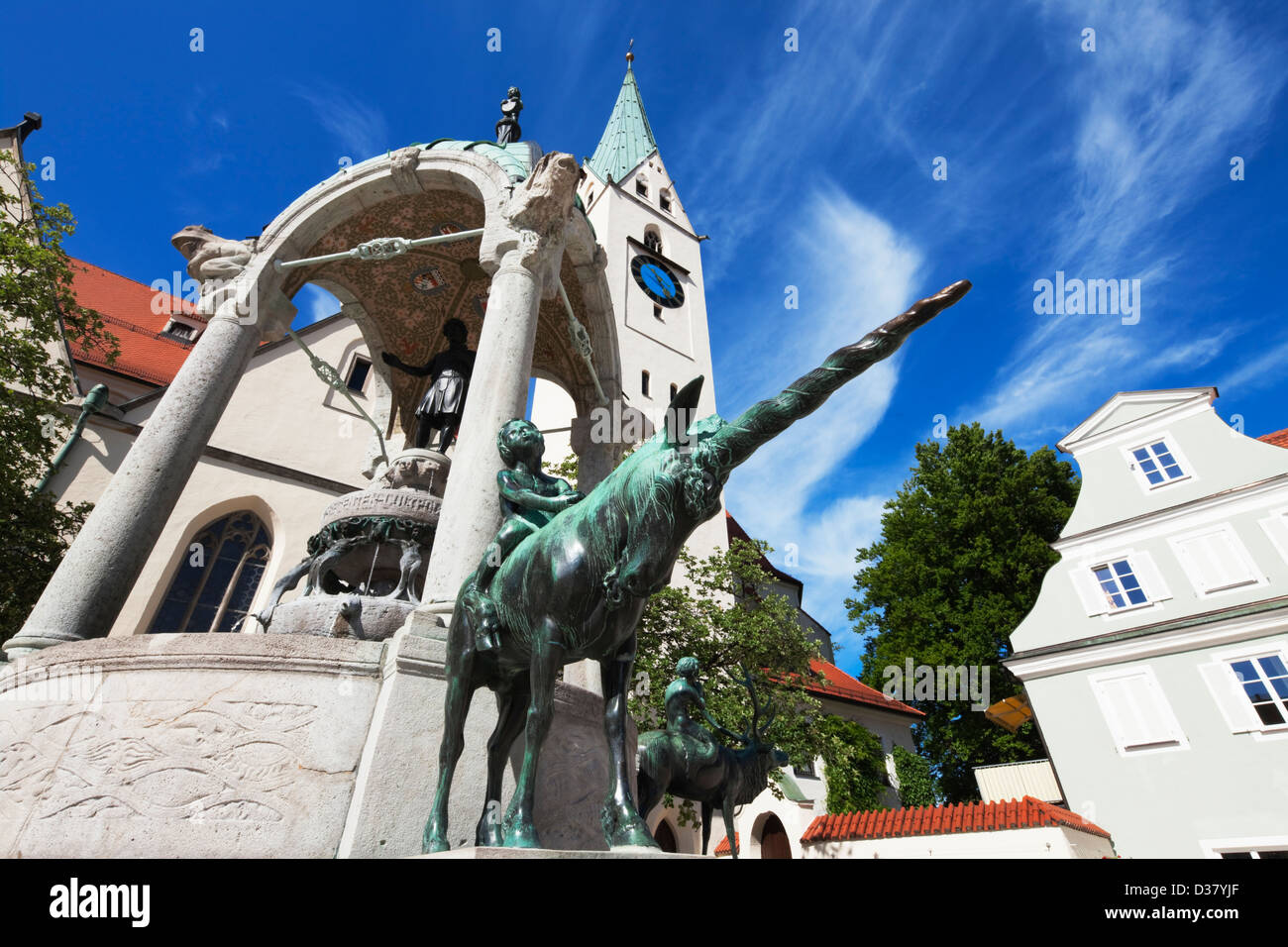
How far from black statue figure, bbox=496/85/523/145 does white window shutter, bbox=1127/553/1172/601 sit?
55.5ft

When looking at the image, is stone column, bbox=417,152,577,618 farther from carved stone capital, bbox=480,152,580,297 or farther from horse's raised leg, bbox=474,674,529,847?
horse's raised leg, bbox=474,674,529,847

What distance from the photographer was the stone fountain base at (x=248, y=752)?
2.90m

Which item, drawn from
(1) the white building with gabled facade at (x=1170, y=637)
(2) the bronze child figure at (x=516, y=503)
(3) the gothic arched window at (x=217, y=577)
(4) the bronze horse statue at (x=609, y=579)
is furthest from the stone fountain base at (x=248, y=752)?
(1) the white building with gabled facade at (x=1170, y=637)

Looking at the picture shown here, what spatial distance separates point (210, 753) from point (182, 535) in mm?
15014

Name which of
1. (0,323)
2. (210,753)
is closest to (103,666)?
A: (210,753)

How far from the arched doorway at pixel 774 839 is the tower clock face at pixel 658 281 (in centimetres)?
2515

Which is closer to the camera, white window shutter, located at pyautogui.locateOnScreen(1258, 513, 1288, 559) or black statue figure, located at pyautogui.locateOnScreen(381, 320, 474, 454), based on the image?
black statue figure, located at pyautogui.locateOnScreen(381, 320, 474, 454)

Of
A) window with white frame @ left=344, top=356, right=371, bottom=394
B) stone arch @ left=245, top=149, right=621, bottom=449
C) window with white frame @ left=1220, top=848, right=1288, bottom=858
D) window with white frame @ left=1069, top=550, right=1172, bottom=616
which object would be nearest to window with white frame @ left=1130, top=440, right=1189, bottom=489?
window with white frame @ left=1069, top=550, right=1172, bottom=616

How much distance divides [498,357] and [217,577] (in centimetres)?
1425

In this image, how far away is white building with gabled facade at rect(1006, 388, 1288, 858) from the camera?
12766 millimetres

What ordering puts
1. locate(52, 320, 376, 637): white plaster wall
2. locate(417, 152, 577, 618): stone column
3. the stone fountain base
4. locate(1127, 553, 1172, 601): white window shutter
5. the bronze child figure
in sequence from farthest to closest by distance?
locate(1127, 553, 1172, 601): white window shutter < locate(52, 320, 376, 637): white plaster wall < locate(417, 152, 577, 618): stone column < the stone fountain base < the bronze child figure

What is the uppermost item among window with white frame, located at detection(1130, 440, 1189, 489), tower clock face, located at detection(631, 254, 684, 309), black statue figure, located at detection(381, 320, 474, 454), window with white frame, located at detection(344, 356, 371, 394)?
tower clock face, located at detection(631, 254, 684, 309)

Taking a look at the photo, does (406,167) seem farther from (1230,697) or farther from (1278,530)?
(1278,530)

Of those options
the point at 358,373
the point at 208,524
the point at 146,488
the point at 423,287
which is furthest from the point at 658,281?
the point at 146,488
